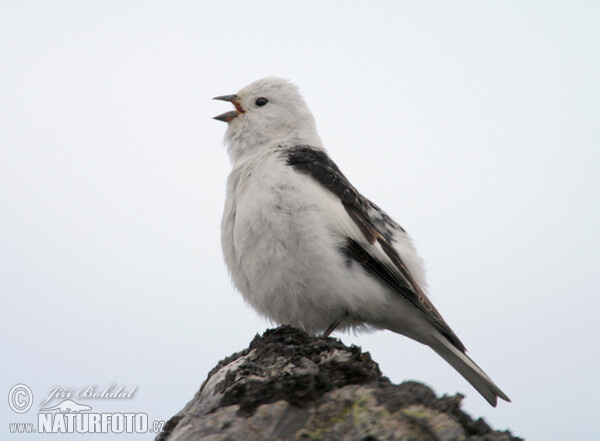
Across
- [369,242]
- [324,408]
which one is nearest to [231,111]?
[369,242]

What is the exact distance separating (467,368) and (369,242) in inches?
51.3

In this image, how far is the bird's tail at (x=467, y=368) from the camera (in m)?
5.39

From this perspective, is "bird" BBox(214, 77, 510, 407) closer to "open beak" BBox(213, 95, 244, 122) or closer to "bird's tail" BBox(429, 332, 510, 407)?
"bird's tail" BBox(429, 332, 510, 407)

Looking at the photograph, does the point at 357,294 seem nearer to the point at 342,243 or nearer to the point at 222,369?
the point at 342,243

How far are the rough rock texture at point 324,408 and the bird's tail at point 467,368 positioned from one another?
Answer: 1691mm

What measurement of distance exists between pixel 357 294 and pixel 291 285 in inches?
20.9

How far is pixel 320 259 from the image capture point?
17.5 feet

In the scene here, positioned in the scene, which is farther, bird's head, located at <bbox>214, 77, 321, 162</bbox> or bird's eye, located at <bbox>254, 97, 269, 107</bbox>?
bird's eye, located at <bbox>254, 97, 269, 107</bbox>

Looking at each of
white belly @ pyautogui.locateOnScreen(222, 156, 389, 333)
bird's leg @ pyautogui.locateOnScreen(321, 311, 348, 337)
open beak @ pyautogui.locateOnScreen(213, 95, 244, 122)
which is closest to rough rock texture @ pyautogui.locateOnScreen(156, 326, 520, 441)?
white belly @ pyautogui.locateOnScreen(222, 156, 389, 333)

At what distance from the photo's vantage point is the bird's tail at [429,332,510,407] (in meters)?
5.39

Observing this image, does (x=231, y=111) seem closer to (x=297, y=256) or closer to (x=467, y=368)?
(x=297, y=256)

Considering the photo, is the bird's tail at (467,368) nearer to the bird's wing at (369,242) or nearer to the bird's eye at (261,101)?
the bird's wing at (369,242)

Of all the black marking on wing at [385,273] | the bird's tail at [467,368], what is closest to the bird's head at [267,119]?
the black marking on wing at [385,273]

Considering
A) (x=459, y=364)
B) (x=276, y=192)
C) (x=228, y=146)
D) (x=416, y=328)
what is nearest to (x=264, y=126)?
(x=228, y=146)
